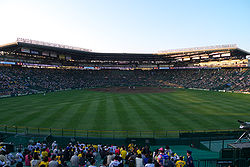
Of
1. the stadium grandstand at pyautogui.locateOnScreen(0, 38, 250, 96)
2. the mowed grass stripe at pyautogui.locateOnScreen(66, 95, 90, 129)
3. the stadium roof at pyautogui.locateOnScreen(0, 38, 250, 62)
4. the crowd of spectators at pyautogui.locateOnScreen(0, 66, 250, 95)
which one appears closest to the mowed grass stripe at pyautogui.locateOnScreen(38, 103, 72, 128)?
the mowed grass stripe at pyautogui.locateOnScreen(66, 95, 90, 129)

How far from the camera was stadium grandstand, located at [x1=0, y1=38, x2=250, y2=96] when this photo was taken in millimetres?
53062

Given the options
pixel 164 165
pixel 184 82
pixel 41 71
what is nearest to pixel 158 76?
pixel 184 82

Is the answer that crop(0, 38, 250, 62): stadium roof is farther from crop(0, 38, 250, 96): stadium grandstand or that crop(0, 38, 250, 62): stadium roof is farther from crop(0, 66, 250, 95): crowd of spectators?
crop(0, 66, 250, 95): crowd of spectators

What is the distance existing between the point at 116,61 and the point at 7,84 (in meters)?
56.7

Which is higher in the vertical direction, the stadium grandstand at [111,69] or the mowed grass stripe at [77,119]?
the stadium grandstand at [111,69]

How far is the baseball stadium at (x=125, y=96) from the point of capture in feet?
54.7

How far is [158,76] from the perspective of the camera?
9031cm

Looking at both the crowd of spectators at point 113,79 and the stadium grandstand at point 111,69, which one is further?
the stadium grandstand at point 111,69

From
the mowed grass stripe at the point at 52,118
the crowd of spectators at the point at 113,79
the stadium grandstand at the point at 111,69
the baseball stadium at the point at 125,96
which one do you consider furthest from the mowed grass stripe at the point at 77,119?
the crowd of spectators at the point at 113,79

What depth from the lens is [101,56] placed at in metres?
77.5

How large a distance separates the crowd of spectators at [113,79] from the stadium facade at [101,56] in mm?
3062

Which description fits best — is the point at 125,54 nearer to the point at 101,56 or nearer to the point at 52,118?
the point at 101,56

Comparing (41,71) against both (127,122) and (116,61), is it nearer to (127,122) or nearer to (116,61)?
(116,61)

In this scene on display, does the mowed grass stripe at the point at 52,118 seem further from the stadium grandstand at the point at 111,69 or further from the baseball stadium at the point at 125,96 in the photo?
the stadium grandstand at the point at 111,69
